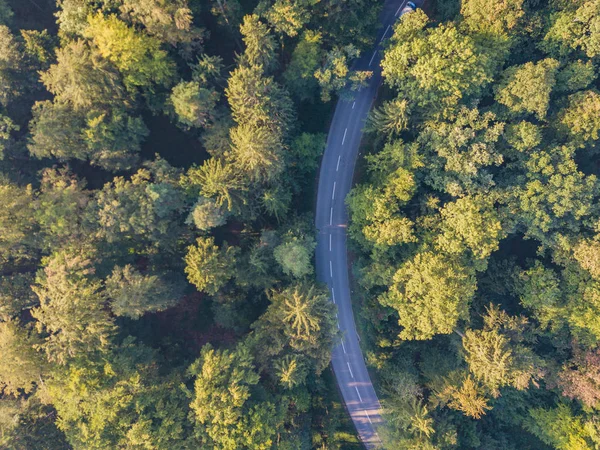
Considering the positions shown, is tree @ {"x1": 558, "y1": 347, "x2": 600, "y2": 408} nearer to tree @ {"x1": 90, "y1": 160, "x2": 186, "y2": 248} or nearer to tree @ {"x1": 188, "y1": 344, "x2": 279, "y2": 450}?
tree @ {"x1": 188, "y1": 344, "x2": 279, "y2": 450}

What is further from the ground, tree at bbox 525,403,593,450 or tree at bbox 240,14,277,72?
tree at bbox 240,14,277,72

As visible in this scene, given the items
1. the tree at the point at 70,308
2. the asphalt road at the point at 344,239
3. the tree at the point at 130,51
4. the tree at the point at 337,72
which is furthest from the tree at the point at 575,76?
the tree at the point at 70,308

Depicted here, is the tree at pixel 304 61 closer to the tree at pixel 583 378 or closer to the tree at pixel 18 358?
the tree at pixel 18 358

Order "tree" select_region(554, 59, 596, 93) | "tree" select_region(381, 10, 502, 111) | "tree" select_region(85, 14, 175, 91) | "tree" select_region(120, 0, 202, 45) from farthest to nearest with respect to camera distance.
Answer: "tree" select_region(554, 59, 596, 93), "tree" select_region(381, 10, 502, 111), "tree" select_region(85, 14, 175, 91), "tree" select_region(120, 0, 202, 45)

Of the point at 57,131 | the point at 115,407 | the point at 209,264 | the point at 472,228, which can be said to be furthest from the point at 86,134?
the point at 472,228

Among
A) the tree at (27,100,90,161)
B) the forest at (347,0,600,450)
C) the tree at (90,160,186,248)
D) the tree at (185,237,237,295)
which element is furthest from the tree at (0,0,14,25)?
the forest at (347,0,600,450)

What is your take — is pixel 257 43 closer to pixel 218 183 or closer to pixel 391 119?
pixel 218 183

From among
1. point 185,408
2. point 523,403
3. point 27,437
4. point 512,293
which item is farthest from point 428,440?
point 27,437
